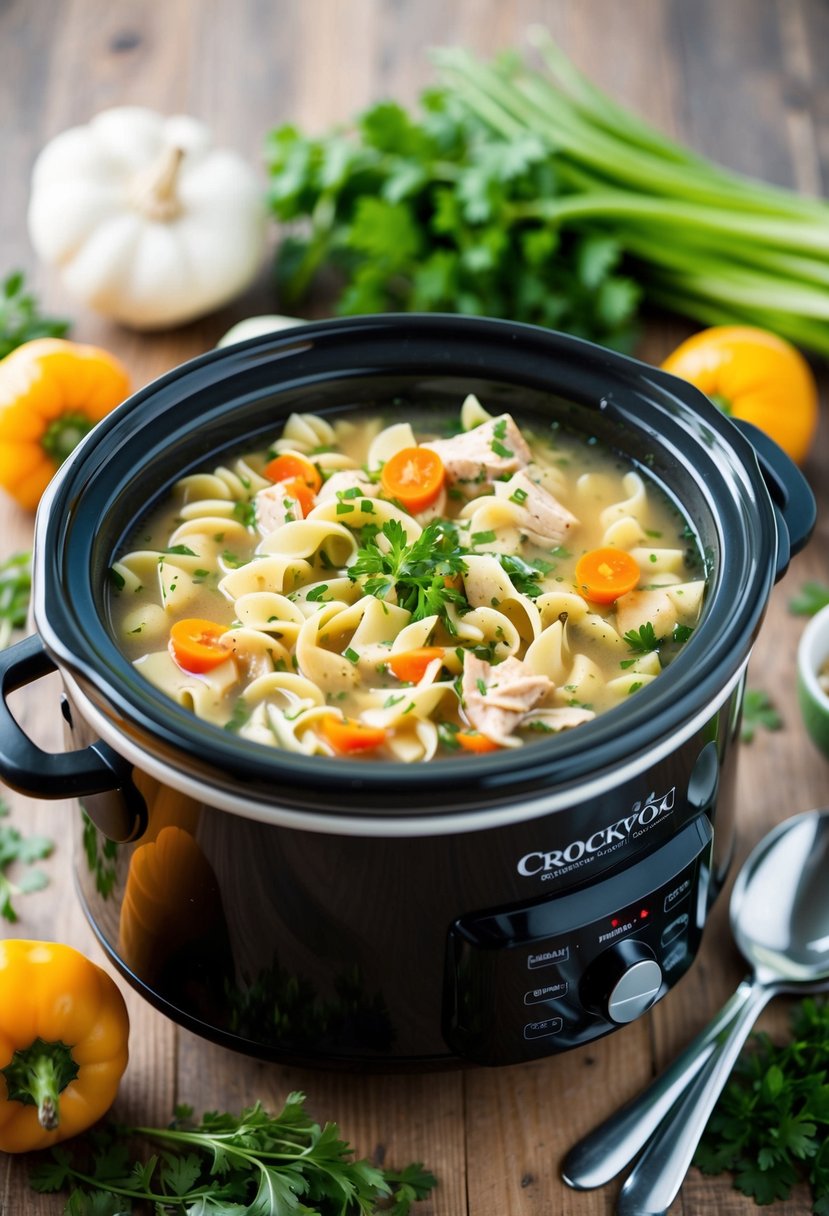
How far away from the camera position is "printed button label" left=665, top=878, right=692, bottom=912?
2732mm

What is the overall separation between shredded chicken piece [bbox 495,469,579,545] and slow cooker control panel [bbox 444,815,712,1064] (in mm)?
734

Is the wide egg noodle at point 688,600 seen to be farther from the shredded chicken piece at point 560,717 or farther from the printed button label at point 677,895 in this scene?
the printed button label at point 677,895

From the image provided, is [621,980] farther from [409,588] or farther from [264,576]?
[264,576]

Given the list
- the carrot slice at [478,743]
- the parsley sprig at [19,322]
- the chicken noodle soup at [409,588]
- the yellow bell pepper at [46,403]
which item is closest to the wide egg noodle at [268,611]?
the chicken noodle soup at [409,588]

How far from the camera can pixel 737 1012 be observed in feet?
10.1

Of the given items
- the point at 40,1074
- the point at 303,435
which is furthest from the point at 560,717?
the point at 40,1074

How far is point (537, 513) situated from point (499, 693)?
61cm

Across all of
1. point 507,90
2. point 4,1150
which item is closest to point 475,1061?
point 4,1150

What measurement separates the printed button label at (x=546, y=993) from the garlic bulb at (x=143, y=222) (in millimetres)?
2926

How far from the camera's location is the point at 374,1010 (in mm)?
2711

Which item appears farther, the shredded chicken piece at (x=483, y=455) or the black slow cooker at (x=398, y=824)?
the shredded chicken piece at (x=483, y=455)

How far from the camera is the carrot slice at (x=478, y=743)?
8.54 feet

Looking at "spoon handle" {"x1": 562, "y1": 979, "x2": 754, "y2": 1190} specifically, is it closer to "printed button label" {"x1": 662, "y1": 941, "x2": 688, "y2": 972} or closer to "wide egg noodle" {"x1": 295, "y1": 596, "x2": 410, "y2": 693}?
"printed button label" {"x1": 662, "y1": 941, "x2": 688, "y2": 972}

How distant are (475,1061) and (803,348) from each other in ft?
10.1
